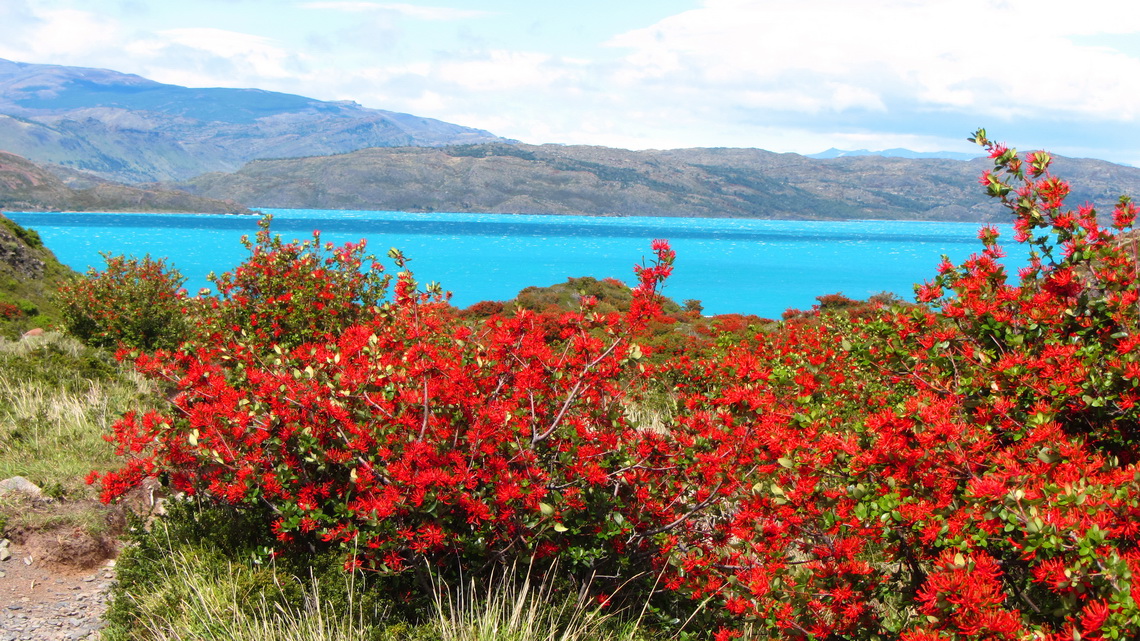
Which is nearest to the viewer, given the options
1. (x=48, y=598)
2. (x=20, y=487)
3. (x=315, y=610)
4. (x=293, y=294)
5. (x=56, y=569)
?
(x=315, y=610)

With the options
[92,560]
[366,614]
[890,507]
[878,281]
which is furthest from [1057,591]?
[878,281]

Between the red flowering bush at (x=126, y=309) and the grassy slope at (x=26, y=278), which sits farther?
the grassy slope at (x=26, y=278)

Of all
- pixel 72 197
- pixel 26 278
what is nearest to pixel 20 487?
pixel 26 278

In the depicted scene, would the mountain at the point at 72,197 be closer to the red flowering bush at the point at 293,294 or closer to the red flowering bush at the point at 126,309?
the red flowering bush at the point at 126,309

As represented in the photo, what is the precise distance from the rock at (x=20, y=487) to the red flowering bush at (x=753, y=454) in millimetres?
1693

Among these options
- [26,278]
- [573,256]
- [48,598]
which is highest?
[26,278]

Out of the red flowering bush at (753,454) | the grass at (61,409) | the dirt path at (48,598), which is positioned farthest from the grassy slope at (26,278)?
the red flowering bush at (753,454)

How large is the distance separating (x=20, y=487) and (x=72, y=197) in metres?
182

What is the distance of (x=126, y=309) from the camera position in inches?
440

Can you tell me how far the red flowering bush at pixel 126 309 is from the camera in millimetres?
11180

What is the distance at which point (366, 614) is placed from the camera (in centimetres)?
369

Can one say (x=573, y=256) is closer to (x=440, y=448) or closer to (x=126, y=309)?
(x=126, y=309)

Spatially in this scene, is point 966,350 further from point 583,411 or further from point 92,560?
point 92,560

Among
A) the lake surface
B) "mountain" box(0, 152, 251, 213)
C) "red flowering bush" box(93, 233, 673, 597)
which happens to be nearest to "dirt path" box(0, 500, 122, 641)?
"red flowering bush" box(93, 233, 673, 597)
